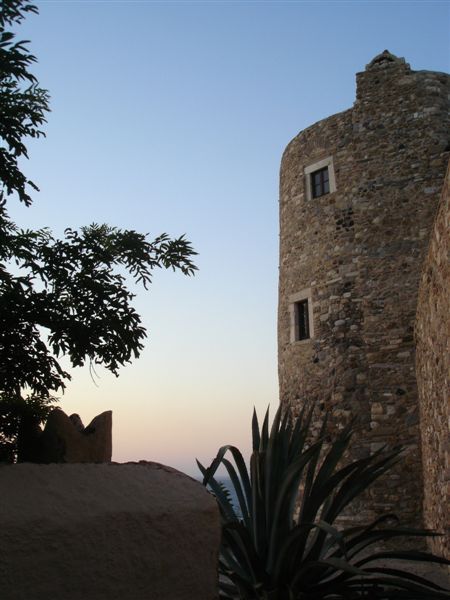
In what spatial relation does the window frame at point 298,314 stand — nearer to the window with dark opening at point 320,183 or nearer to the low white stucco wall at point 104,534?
the window with dark opening at point 320,183

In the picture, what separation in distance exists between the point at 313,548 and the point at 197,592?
85.3 inches

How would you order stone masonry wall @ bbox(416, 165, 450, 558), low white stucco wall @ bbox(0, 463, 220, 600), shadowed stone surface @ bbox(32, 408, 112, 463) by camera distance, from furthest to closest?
stone masonry wall @ bbox(416, 165, 450, 558) → shadowed stone surface @ bbox(32, 408, 112, 463) → low white stucco wall @ bbox(0, 463, 220, 600)

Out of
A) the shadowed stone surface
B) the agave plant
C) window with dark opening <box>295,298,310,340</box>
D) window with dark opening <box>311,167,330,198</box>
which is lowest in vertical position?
the agave plant

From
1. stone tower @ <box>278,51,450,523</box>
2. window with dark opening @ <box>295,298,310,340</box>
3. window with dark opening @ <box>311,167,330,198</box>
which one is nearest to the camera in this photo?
stone tower @ <box>278,51,450,523</box>

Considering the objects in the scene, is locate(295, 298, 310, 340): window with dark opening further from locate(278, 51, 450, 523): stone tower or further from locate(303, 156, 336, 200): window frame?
locate(303, 156, 336, 200): window frame

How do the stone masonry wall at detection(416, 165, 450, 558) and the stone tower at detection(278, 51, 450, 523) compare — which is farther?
the stone tower at detection(278, 51, 450, 523)

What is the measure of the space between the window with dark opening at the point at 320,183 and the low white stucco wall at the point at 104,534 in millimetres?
9115

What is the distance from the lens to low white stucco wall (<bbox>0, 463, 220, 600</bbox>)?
2.32 metres

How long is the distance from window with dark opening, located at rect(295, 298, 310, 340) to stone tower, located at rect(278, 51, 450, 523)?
0.02m

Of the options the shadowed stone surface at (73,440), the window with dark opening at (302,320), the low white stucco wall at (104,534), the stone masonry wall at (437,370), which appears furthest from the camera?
the window with dark opening at (302,320)

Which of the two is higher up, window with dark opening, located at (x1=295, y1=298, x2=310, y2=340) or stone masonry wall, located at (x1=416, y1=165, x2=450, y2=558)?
window with dark opening, located at (x1=295, y1=298, x2=310, y2=340)

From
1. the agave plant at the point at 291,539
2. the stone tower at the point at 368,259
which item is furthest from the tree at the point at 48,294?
the stone tower at the point at 368,259

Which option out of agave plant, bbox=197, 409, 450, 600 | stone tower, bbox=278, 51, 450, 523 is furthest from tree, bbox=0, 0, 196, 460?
stone tower, bbox=278, 51, 450, 523

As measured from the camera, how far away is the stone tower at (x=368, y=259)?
380 inches
